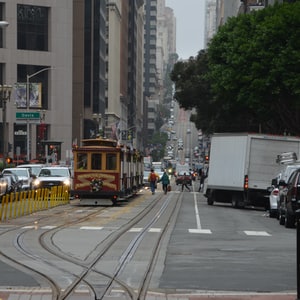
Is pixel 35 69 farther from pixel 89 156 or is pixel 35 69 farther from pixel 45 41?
pixel 89 156

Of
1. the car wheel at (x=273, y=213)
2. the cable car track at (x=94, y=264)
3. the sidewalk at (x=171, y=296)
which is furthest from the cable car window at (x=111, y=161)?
the sidewalk at (x=171, y=296)

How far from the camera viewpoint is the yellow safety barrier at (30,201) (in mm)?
32091

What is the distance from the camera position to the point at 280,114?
50.1 metres

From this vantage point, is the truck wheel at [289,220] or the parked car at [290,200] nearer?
the parked car at [290,200]

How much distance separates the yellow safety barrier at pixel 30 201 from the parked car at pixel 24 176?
13.7 ft

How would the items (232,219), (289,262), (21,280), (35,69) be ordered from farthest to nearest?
(35,69), (232,219), (289,262), (21,280)

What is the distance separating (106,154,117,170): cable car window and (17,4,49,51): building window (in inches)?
2343

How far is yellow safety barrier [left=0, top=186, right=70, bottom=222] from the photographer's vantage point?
32.1 m

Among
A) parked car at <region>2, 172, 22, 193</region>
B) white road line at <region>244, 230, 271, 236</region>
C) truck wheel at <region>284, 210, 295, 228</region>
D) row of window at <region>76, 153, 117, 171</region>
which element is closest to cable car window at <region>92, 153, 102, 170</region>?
row of window at <region>76, 153, 117, 171</region>

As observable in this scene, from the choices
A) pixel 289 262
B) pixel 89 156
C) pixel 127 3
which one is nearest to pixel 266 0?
pixel 89 156

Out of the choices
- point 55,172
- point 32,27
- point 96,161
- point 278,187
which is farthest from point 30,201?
point 32,27

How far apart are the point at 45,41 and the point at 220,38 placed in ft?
167

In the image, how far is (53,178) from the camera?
1902 inches

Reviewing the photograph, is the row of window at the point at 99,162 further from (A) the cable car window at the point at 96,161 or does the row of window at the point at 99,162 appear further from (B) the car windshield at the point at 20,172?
(B) the car windshield at the point at 20,172
